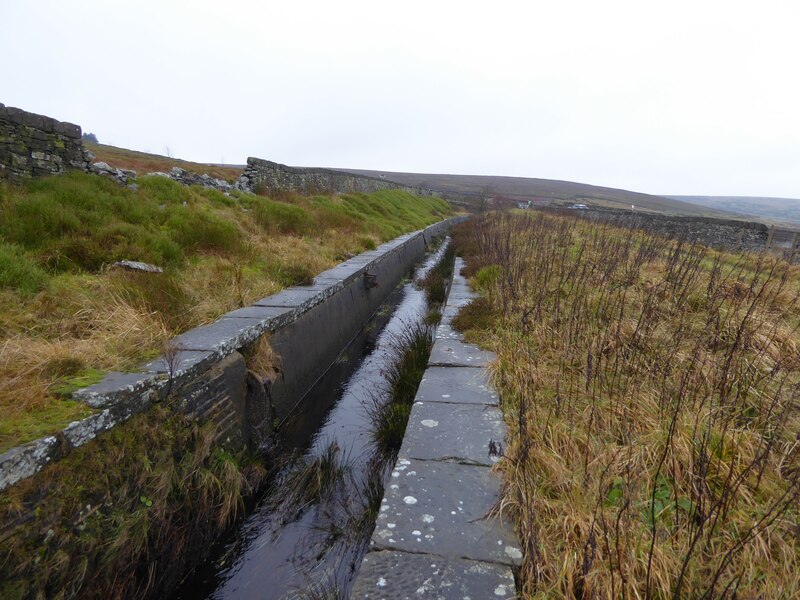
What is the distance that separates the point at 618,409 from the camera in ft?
9.43

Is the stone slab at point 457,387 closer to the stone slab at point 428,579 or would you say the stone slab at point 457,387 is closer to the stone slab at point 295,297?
the stone slab at point 428,579

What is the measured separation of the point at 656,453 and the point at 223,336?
134 inches

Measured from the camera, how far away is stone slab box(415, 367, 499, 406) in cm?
347

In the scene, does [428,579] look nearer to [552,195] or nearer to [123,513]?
[123,513]

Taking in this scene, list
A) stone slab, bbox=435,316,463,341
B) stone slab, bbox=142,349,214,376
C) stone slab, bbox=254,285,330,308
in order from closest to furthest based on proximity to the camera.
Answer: stone slab, bbox=142,349,214,376, stone slab, bbox=435,316,463,341, stone slab, bbox=254,285,330,308

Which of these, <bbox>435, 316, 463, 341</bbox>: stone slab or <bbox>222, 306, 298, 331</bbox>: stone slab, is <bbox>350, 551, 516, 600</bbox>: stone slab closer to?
<bbox>222, 306, 298, 331</bbox>: stone slab

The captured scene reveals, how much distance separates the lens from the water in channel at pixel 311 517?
9.20 ft

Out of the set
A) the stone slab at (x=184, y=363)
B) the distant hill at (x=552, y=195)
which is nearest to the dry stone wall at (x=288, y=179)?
the stone slab at (x=184, y=363)

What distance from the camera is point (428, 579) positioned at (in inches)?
73.0

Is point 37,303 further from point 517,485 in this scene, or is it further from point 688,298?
point 688,298

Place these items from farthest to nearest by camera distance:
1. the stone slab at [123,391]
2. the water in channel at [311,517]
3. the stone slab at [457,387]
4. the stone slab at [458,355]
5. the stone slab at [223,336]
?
the stone slab at [458,355]
the stone slab at [223,336]
the stone slab at [457,387]
the water in channel at [311,517]
the stone slab at [123,391]

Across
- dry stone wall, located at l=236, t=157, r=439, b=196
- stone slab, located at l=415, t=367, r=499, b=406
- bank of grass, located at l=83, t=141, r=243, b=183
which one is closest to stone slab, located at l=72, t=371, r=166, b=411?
stone slab, located at l=415, t=367, r=499, b=406

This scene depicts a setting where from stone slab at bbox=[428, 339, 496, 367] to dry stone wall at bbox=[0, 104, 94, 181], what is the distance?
6568 mm

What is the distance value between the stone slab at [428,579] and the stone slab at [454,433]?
2.50ft
